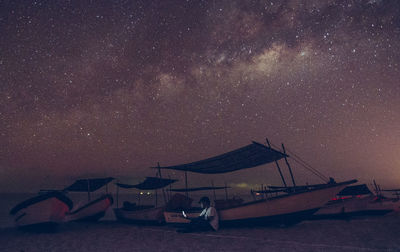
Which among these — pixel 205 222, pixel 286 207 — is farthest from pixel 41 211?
pixel 286 207

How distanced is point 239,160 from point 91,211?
39.7 ft

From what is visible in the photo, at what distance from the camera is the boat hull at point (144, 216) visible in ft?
50.1

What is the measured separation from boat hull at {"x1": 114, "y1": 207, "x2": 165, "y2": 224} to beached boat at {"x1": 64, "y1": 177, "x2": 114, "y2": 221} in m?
1.79

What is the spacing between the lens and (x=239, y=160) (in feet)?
41.0

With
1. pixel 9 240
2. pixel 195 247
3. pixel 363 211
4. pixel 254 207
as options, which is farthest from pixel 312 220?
pixel 9 240

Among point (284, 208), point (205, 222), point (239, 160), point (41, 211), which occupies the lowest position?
point (205, 222)

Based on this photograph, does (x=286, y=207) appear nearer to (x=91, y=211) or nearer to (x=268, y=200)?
(x=268, y=200)

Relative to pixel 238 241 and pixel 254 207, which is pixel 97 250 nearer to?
pixel 238 241

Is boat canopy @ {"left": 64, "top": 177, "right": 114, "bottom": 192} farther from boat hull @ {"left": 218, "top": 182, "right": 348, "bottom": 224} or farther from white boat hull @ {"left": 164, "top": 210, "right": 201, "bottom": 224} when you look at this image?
boat hull @ {"left": 218, "top": 182, "right": 348, "bottom": 224}

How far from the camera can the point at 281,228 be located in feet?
39.8

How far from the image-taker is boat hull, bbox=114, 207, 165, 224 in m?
15.3

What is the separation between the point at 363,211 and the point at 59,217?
2152 cm

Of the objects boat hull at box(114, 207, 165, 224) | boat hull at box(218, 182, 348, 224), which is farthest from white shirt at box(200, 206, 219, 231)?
boat hull at box(114, 207, 165, 224)

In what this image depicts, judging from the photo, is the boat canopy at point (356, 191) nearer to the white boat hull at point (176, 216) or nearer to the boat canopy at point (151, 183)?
the white boat hull at point (176, 216)
